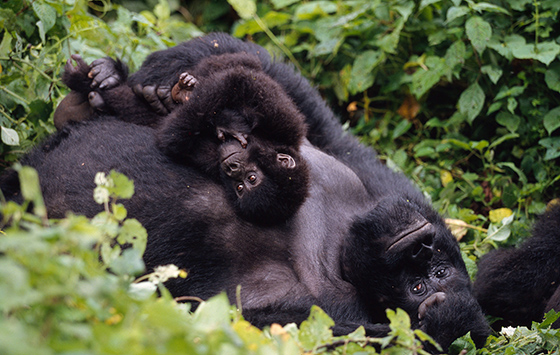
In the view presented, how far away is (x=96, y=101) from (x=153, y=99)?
10.2 inches

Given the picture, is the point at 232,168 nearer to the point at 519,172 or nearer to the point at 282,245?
the point at 282,245

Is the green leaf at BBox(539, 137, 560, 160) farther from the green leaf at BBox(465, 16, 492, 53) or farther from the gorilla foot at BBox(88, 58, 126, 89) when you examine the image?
the gorilla foot at BBox(88, 58, 126, 89)

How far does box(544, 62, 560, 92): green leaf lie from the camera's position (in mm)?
3375

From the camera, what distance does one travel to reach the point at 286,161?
229 centimetres

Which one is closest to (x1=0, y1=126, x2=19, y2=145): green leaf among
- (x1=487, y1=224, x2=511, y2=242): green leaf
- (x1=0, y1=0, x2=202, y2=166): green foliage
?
(x1=0, y1=0, x2=202, y2=166): green foliage

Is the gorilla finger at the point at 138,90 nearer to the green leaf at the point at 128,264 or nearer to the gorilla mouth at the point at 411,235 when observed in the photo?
the gorilla mouth at the point at 411,235

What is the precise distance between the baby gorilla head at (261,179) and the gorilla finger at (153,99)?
48 cm

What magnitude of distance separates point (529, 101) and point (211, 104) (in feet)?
7.07

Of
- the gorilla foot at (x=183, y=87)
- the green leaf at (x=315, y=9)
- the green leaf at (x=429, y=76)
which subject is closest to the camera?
the gorilla foot at (x=183, y=87)

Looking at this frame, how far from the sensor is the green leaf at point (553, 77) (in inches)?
133

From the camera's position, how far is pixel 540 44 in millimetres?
3457

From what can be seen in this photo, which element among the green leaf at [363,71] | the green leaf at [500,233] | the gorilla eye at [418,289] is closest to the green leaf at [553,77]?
the green leaf at [500,233]

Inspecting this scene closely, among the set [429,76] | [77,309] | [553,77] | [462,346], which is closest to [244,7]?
[429,76]

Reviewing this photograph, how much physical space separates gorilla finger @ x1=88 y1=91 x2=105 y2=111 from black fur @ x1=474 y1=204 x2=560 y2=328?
188cm
